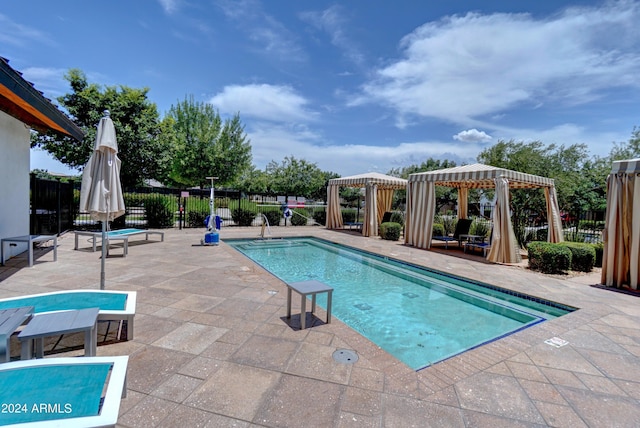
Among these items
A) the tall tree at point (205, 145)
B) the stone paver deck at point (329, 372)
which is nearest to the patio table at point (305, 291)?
the stone paver deck at point (329, 372)

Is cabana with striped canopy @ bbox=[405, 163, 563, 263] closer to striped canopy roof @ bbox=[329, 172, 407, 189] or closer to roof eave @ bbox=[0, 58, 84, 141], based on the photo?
striped canopy roof @ bbox=[329, 172, 407, 189]

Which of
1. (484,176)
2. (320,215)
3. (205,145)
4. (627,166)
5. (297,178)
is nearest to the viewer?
(627,166)

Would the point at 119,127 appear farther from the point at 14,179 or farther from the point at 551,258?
the point at 551,258

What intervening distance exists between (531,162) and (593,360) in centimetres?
1387

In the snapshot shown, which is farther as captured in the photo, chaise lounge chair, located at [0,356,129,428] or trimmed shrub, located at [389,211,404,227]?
trimmed shrub, located at [389,211,404,227]

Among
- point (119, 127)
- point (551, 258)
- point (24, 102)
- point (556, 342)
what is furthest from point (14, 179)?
point (551, 258)

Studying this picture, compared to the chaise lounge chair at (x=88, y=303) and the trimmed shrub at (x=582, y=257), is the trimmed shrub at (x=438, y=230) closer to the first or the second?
the trimmed shrub at (x=582, y=257)

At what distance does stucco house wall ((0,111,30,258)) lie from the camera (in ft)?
18.6

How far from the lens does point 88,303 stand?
110 inches

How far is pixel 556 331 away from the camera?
137 inches

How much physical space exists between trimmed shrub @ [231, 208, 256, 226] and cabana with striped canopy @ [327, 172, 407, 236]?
379 centimetres

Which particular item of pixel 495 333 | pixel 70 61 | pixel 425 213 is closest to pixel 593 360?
pixel 495 333

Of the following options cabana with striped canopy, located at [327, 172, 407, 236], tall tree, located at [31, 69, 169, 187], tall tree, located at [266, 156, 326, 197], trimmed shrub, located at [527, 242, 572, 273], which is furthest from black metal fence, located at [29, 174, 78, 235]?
tall tree, located at [266, 156, 326, 197]

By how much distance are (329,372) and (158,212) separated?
38.4 ft
